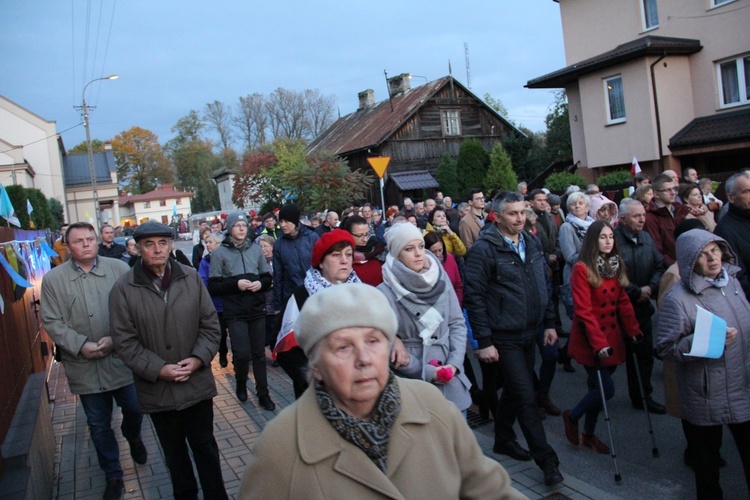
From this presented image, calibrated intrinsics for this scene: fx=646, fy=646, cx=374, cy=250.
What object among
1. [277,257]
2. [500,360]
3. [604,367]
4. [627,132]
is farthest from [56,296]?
[627,132]

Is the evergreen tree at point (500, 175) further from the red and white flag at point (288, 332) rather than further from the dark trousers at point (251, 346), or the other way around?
the red and white flag at point (288, 332)

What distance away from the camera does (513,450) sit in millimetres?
5496

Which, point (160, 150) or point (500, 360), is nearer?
point (500, 360)

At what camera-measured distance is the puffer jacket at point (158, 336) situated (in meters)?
4.57

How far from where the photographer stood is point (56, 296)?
527 centimetres

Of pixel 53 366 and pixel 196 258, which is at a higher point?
pixel 196 258

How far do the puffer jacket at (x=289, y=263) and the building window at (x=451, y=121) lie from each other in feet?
108

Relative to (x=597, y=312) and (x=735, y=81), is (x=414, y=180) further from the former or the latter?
(x=597, y=312)

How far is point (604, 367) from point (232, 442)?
362 centimetres

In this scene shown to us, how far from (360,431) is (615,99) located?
24.7 m

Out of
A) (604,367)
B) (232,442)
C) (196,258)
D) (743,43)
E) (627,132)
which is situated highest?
(743,43)

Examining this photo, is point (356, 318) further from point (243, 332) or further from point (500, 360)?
point (243, 332)

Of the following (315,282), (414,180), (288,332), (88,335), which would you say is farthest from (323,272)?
(414,180)

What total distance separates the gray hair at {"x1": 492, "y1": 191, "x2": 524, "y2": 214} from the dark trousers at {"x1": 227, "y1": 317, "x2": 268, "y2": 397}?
3.48m
